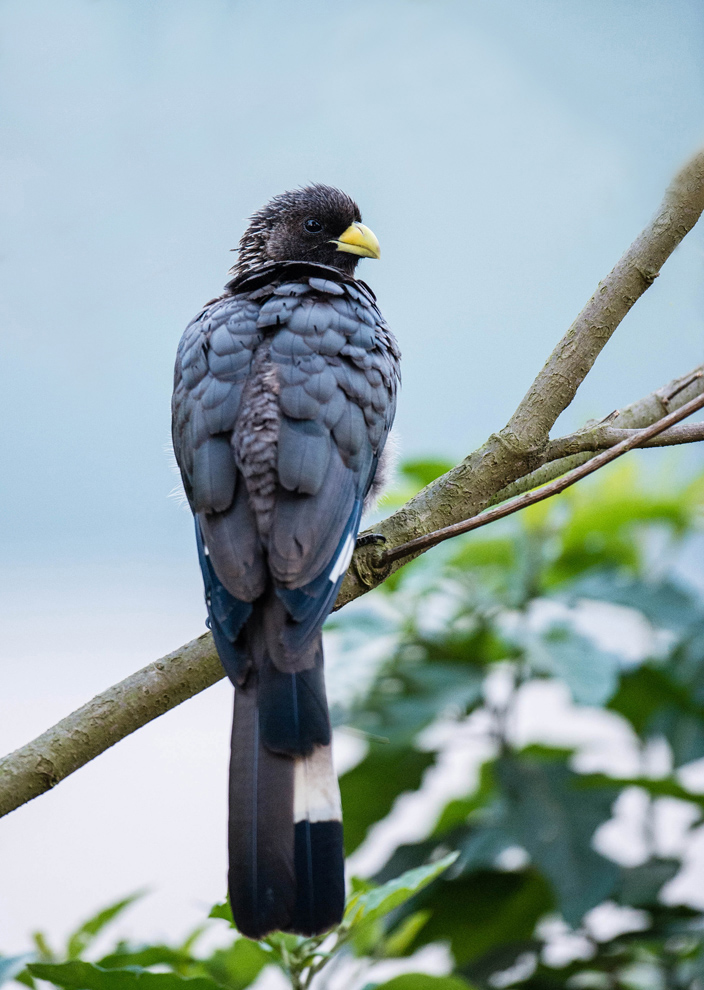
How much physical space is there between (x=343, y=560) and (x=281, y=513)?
0.13m

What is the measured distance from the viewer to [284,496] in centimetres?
164

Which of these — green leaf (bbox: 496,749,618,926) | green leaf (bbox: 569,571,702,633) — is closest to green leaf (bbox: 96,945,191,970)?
green leaf (bbox: 496,749,618,926)

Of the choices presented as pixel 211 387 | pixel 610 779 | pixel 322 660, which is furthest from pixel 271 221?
pixel 610 779

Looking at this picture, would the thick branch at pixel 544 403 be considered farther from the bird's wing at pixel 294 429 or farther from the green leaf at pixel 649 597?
the green leaf at pixel 649 597

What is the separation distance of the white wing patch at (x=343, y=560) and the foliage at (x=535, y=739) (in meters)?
0.88

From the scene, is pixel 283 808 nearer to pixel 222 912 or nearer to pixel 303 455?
pixel 222 912

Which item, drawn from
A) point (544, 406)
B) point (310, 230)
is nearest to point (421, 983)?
point (544, 406)

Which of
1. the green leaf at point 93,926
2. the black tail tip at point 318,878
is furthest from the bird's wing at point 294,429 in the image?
the green leaf at point 93,926

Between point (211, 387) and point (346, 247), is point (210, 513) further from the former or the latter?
point (346, 247)

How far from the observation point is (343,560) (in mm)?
1611

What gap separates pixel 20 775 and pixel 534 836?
1.33 m

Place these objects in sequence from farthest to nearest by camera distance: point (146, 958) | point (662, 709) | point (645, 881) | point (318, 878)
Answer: point (662, 709) → point (645, 881) → point (146, 958) → point (318, 878)

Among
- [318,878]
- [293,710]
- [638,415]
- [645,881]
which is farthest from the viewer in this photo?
[645,881]

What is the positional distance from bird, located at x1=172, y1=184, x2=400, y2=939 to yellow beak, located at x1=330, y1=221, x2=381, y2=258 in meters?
0.41
